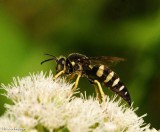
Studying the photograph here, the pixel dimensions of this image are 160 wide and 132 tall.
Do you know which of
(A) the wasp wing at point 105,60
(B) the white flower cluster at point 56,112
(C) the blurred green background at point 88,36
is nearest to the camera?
(B) the white flower cluster at point 56,112

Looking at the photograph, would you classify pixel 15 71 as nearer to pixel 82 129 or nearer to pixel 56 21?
pixel 56 21

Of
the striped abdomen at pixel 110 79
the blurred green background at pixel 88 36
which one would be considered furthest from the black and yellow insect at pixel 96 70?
the blurred green background at pixel 88 36

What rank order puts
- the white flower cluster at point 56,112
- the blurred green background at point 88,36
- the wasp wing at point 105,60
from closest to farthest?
the white flower cluster at point 56,112
the wasp wing at point 105,60
the blurred green background at point 88,36

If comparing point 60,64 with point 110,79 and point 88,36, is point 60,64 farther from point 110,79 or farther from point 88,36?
point 88,36

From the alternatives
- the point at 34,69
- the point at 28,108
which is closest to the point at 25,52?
the point at 34,69

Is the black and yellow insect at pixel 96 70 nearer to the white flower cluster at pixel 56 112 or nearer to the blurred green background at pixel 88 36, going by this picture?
the white flower cluster at pixel 56 112

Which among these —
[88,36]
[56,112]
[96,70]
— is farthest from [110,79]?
[88,36]

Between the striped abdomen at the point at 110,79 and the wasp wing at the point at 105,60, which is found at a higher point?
the wasp wing at the point at 105,60
